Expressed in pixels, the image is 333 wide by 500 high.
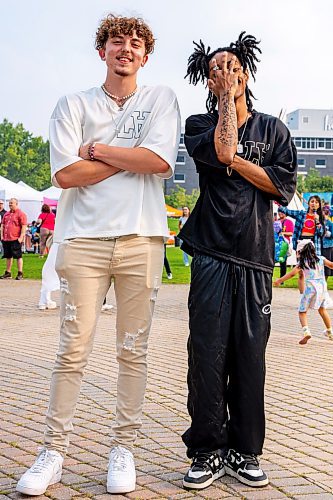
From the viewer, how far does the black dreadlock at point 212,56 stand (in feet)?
14.2

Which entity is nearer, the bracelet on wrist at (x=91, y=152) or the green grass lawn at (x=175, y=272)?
the bracelet on wrist at (x=91, y=152)

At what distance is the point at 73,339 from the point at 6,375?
357cm

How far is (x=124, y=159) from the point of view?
4.14 metres

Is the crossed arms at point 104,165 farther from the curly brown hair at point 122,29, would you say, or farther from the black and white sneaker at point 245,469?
the black and white sneaker at point 245,469

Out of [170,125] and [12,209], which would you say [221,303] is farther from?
Result: [12,209]

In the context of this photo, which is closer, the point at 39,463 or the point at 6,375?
the point at 39,463

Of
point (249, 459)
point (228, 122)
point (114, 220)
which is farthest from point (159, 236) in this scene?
point (249, 459)

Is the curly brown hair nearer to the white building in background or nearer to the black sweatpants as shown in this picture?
the black sweatpants

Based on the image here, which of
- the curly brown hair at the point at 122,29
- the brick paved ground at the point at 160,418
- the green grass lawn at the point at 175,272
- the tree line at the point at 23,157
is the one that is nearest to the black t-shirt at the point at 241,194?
Result: the curly brown hair at the point at 122,29

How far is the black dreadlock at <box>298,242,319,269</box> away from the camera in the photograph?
11.0 m

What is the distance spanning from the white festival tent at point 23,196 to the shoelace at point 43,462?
2813cm

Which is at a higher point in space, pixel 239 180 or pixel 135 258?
pixel 239 180

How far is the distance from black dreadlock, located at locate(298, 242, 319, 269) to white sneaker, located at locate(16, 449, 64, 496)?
7176mm

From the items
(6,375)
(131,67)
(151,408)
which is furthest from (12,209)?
(131,67)
